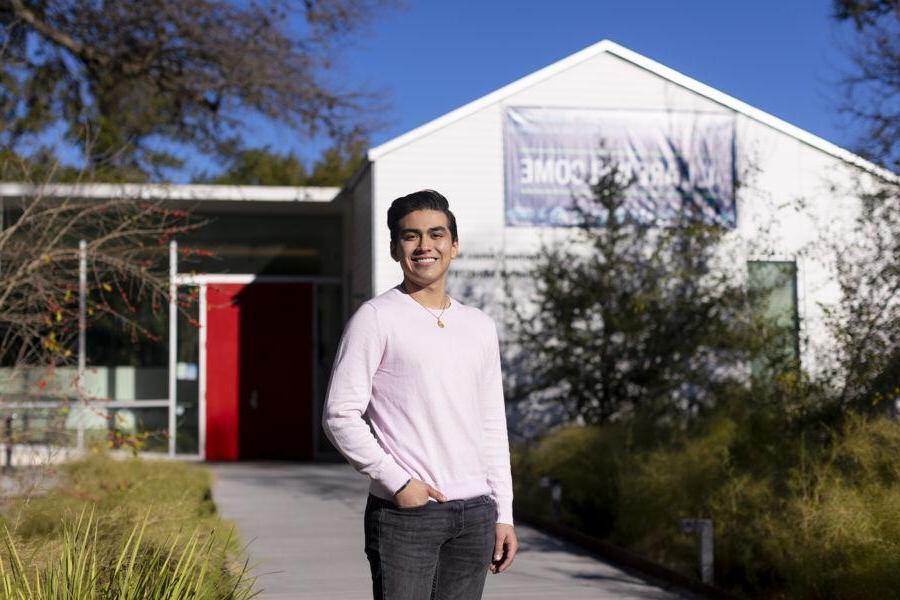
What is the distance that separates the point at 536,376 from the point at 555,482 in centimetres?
427

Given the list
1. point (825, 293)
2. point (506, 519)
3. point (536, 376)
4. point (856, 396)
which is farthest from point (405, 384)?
point (825, 293)

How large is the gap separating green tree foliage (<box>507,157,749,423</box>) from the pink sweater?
8.84 m

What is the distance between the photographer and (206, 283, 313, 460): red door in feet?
55.6

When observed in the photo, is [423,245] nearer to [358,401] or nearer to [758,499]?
[358,401]

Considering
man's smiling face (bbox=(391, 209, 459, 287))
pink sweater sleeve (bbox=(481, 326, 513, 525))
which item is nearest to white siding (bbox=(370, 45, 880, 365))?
pink sweater sleeve (bbox=(481, 326, 513, 525))

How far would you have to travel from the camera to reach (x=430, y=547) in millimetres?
3469

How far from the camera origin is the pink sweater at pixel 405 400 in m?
3.41

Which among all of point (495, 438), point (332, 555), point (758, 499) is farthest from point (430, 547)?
point (332, 555)

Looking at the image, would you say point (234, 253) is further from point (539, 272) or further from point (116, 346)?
point (539, 272)

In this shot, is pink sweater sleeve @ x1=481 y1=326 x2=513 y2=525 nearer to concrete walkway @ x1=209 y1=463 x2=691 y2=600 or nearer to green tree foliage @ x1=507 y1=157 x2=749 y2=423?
concrete walkway @ x1=209 y1=463 x2=691 y2=600

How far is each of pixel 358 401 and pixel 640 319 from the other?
9.39 meters

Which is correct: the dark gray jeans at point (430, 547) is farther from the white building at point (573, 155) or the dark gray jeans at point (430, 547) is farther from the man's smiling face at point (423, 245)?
the white building at point (573, 155)

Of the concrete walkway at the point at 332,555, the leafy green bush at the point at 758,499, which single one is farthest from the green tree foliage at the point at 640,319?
the concrete walkway at the point at 332,555

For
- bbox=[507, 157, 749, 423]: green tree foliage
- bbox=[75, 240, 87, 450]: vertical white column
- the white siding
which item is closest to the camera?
bbox=[75, 240, 87, 450]: vertical white column
